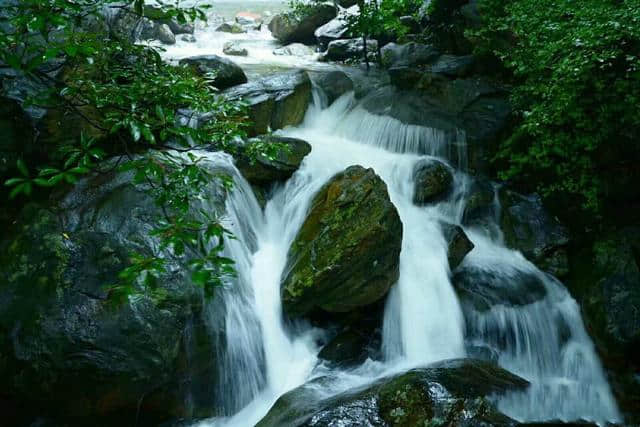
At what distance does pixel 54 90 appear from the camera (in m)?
2.01

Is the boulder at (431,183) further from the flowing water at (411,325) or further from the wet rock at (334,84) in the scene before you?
the wet rock at (334,84)

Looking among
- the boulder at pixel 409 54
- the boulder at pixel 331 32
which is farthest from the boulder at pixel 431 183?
the boulder at pixel 331 32

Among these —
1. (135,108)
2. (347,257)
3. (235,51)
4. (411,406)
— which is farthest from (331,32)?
(411,406)

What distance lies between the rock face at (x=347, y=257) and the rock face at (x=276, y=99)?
2928mm

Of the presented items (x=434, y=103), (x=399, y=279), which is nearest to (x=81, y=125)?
(x=399, y=279)

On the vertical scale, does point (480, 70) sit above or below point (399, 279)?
above

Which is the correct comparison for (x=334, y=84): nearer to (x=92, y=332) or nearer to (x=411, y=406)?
(x=92, y=332)

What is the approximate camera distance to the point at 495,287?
19.2 ft

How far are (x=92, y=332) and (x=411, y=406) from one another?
291cm

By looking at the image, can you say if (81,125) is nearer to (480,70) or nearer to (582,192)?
(582,192)

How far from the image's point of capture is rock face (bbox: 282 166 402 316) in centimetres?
495

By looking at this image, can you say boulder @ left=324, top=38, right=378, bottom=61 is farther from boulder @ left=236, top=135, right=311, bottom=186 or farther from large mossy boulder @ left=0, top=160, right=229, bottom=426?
large mossy boulder @ left=0, top=160, right=229, bottom=426

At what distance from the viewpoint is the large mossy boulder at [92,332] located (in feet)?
12.4

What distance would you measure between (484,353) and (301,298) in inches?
95.7
